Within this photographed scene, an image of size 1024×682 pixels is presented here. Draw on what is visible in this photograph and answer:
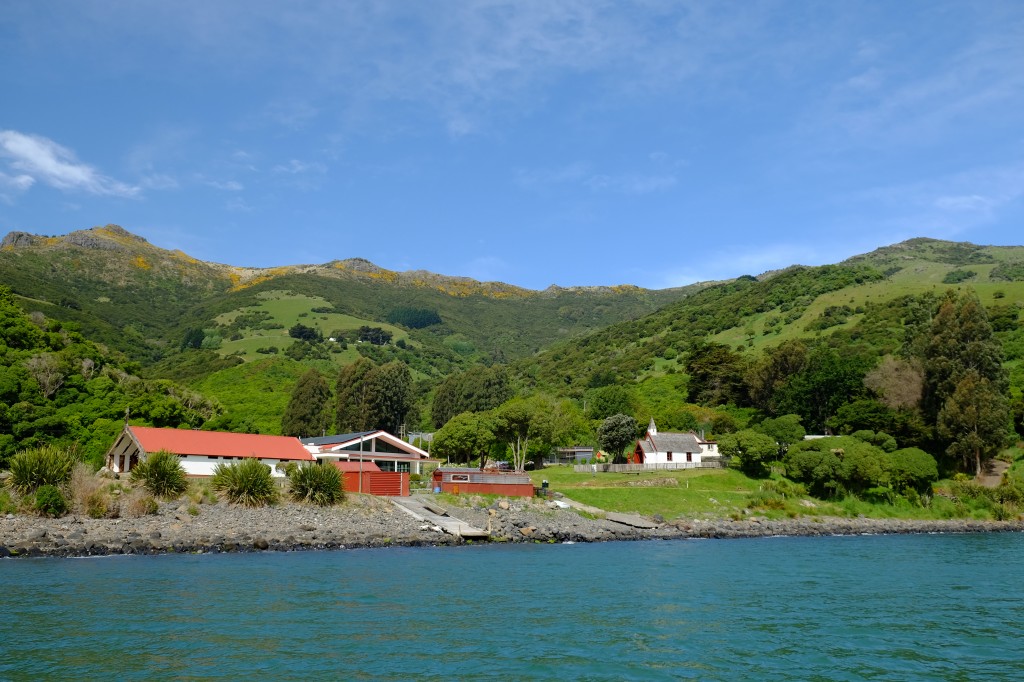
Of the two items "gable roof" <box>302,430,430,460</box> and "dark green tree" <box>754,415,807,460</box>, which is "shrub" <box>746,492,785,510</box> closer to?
"dark green tree" <box>754,415,807,460</box>

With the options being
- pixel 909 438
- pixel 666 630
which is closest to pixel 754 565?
pixel 666 630

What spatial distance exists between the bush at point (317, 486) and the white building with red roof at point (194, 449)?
3773mm

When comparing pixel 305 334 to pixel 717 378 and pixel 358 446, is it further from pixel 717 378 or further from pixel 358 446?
pixel 358 446

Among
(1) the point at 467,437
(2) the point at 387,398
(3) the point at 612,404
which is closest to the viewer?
(1) the point at 467,437

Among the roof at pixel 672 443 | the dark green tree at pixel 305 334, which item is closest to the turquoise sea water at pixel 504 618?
the roof at pixel 672 443

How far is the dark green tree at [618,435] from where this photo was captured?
79.1 m

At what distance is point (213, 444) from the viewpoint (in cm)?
5347

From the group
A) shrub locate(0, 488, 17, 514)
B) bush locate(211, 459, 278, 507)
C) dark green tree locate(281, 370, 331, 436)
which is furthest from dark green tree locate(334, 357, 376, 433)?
shrub locate(0, 488, 17, 514)

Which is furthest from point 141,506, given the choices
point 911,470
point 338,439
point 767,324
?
point 767,324

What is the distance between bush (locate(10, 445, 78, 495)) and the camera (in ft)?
129

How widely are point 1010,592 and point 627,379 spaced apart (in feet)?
317

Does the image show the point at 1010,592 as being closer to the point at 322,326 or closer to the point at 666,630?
the point at 666,630

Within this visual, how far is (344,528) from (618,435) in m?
43.1

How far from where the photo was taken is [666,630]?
20.3 metres
